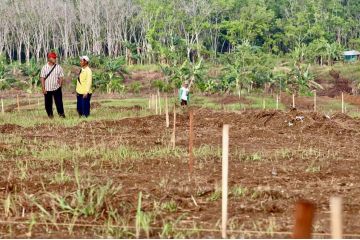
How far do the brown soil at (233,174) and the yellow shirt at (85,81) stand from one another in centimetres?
143

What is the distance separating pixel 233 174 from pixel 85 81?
775 cm

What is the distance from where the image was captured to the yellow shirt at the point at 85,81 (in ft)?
47.2

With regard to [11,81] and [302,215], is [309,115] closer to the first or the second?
[302,215]

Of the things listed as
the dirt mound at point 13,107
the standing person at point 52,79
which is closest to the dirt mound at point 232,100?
the dirt mound at point 13,107

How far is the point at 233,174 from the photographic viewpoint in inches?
282

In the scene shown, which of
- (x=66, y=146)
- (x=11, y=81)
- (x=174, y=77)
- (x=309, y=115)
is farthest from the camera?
(x=11, y=81)

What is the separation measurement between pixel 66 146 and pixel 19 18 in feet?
155

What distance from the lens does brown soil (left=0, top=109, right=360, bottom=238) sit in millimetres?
5238

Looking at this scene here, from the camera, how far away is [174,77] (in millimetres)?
32062

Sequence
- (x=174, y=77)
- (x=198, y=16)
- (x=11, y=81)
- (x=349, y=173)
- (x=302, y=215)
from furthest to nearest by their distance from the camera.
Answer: (x=198, y=16) < (x=11, y=81) < (x=174, y=77) < (x=349, y=173) < (x=302, y=215)

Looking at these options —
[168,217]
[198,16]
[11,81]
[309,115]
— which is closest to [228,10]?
[198,16]

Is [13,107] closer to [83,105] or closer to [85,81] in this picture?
[83,105]

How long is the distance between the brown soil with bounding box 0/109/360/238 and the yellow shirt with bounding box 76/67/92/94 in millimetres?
1427

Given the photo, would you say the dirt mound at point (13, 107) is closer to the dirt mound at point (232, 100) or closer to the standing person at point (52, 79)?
the standing person at point (52, 79)
